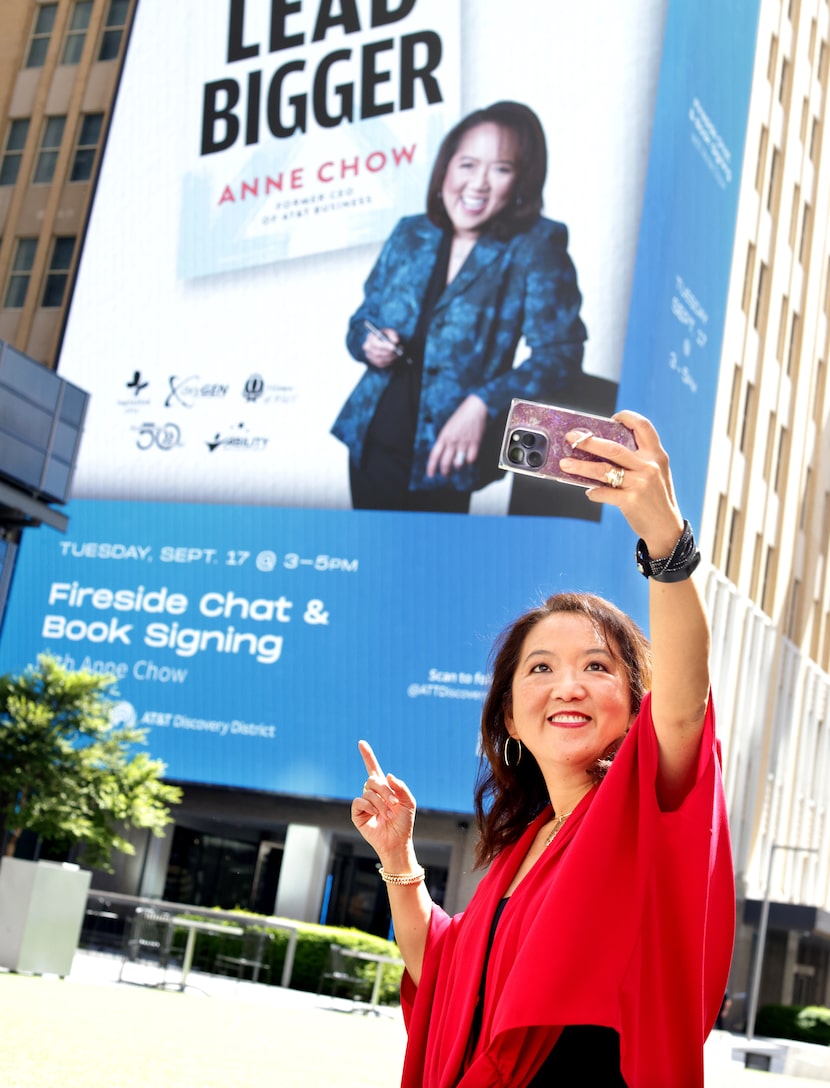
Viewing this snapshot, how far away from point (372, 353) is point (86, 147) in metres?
14.6

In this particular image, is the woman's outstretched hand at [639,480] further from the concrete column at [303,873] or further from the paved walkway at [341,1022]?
the concrete column at [303,873]

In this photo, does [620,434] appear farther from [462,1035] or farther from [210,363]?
[210,363]

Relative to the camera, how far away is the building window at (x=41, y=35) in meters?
46.9

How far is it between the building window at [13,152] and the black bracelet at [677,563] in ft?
151

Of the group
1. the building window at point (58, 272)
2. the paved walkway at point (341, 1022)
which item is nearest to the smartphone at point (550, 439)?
the paved walkway at point (341, 1022)

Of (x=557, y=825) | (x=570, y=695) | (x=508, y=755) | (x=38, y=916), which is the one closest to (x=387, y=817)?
(x=508, y=755)

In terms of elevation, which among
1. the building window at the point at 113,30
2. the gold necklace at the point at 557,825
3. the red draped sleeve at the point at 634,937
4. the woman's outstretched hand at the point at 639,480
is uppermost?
the building window at the point at 113,30

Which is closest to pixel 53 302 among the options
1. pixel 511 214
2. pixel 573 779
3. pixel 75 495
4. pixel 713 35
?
pixel 75 495

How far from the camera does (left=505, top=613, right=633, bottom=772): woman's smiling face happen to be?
10.0ft

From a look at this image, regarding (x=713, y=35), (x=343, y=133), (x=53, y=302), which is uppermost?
(x=713, y=35)

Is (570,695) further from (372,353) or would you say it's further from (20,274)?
(20,274)

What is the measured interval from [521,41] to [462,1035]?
37.1m

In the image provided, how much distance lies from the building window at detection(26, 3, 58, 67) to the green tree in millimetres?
27631

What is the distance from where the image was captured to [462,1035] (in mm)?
2836
